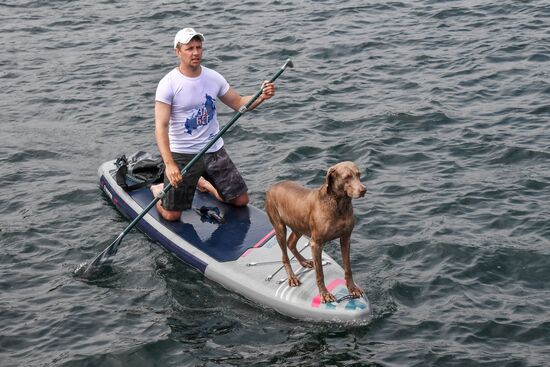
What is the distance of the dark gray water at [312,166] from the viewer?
Result: 883cm

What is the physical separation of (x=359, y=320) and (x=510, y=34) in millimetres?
9424

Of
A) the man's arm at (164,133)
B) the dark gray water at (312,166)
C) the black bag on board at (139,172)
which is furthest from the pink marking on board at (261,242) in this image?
the black bag on board at (139,172)

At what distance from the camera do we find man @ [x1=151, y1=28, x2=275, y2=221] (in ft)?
31.8

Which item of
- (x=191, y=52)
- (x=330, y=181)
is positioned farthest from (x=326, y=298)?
(x=191, y=52)

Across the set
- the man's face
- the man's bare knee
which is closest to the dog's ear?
the man's face

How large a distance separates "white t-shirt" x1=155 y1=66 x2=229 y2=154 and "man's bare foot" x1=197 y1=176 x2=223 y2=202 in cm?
99

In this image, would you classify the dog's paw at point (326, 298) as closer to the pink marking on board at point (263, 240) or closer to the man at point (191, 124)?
the pink marking on board at point (263, 240)

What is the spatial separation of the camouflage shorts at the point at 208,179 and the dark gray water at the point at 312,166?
0.73 meters

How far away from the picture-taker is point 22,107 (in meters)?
15.8

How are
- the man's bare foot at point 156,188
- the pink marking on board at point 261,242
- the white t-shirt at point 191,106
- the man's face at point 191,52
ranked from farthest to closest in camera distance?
the man's bare foot at point 156,188
the pink marking on board at point 261,242
the white t-shirt at point 191,106
the man's face at point 191,52

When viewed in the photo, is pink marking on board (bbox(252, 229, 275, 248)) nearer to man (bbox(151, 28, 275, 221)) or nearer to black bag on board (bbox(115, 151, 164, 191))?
man (bbox(151, 28, 275, 221))

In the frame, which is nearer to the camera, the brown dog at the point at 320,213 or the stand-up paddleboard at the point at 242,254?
the brown dog at the point at 320,213

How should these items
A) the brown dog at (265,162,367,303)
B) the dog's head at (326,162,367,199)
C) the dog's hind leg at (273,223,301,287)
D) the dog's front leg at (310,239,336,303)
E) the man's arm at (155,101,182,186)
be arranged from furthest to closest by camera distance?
the man's arm at (155,101,182,186)
the dog's hind leg at (273,223,301,287)
the dog's front leg at (310,239,336,303)
the brown dog at (265,162,367,303)
the dog's head at (326,162,367,199)

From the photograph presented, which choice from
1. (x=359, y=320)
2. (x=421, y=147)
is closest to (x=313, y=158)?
(x=421, y=147)
